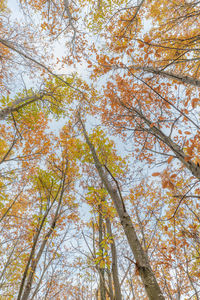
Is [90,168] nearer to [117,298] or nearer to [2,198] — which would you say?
[2,198]

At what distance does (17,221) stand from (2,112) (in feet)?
26.8

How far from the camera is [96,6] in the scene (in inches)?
171

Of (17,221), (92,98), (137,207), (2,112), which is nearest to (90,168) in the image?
(137,207)

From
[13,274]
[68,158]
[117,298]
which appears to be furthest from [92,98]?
[13,274]

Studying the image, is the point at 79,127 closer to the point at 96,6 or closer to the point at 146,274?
the point at 96,6

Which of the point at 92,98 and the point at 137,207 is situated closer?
the point at 137,207

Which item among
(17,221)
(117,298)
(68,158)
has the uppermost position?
(17,221)

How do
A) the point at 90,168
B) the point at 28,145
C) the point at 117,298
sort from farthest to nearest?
the point at 28,145 < the point at 90,168 < the point at 117,298

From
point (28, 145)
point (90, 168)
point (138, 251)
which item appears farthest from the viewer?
point (28, 145)

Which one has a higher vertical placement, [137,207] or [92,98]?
[92,98]

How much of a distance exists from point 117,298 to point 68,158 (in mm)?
3716

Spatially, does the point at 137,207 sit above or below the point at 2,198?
below

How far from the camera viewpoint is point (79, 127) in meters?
5.50

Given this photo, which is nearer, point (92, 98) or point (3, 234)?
point (92, 98)
